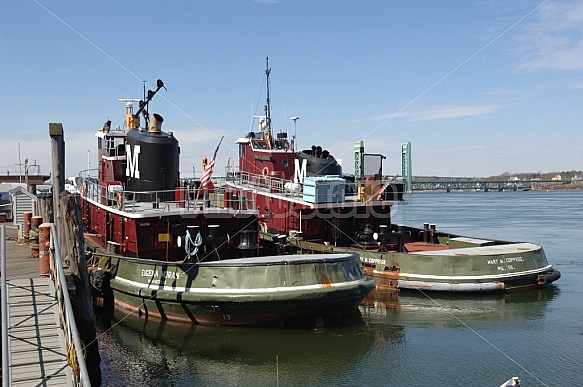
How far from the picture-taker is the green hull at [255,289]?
50.3 feet

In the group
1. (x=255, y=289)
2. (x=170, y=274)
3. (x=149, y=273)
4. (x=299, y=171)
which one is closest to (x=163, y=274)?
(x=170, y=274)

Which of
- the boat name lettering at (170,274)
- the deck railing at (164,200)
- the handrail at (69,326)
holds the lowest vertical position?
the boat name lettering at (170,274)

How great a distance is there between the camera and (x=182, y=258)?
19.1 metres

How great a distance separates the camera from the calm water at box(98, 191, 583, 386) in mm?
13180

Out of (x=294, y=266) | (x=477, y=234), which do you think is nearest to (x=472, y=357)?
(x=294, y=266)

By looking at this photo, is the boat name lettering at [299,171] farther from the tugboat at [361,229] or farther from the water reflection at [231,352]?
the water reflection at [231,352]

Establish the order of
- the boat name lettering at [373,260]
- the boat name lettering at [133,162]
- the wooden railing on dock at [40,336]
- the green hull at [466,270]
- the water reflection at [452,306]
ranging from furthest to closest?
the boat name lettering at [373,260] → the boat name lettering at [133,162] → the green hull at [466,270] → the water reflection at [452,306] → the wooden railing on dock at [40,336]

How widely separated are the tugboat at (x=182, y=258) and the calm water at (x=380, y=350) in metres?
0.73

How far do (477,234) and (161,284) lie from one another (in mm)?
37407

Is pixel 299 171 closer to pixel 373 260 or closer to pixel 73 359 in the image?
pixel 373 260

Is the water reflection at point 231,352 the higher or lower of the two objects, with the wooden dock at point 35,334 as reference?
lower

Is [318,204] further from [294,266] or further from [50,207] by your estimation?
[50,207]

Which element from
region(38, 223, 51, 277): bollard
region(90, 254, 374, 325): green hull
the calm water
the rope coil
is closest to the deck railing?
region(90, 254, 374, 325): green hull

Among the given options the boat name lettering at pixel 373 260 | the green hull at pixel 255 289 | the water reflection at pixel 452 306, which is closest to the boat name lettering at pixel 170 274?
the green hull at pixel 255 289
